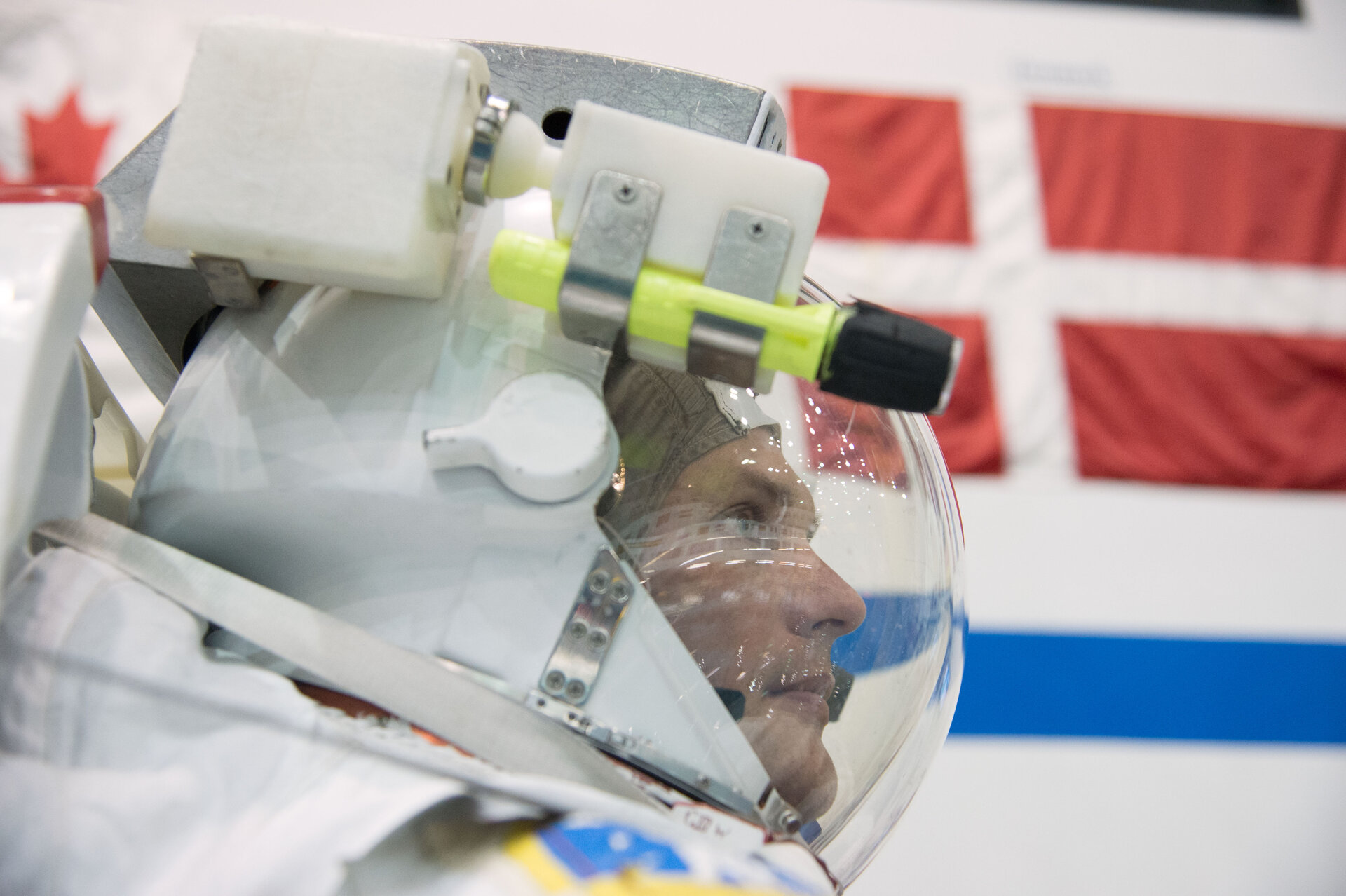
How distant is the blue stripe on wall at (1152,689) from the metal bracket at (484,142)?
111 cm

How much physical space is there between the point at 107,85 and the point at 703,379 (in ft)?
3.93

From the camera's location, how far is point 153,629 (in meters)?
0.42

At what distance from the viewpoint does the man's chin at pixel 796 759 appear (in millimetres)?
542

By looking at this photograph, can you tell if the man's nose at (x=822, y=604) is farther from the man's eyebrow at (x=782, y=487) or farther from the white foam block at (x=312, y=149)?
the white foam block at (x=312, y=149)

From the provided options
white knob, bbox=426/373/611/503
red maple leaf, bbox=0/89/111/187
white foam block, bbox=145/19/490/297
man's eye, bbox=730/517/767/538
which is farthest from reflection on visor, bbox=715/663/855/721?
red maple leaf, bbox=0/89/111/187

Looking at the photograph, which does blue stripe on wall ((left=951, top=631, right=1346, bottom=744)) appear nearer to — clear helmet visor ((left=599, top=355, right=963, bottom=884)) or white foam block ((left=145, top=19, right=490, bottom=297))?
clear helmet visor ((left=599, top=355, right=963, bottom=884))

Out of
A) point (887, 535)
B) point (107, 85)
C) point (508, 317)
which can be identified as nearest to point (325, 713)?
point (508, 317)

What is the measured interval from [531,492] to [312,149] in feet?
0.64

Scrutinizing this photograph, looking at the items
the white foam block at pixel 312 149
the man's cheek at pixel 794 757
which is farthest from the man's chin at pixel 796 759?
the white foam block at pixel 312 149

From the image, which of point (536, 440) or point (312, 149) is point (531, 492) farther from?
point (312, 149)

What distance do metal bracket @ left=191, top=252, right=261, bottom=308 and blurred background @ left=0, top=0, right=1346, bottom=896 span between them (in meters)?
0.81

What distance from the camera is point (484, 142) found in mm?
446

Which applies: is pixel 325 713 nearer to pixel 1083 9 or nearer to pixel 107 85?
pixel 107 85

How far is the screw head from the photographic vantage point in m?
0.49
